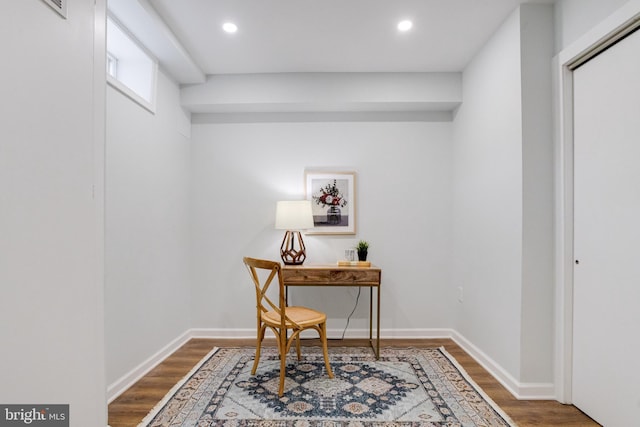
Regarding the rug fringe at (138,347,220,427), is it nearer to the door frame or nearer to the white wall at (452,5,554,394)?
the white wall at (452,5,554,394)

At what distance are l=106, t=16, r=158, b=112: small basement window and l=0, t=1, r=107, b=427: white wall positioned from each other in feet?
2.67

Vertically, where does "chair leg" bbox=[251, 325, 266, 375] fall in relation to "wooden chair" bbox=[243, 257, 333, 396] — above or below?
below

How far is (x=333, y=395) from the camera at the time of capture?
219cm

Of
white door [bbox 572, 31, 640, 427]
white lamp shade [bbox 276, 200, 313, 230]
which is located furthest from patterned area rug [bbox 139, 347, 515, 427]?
white lamp shade [bbox 276, 200, 313, 230]

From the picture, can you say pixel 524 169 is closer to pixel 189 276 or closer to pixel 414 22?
pixel 414 22

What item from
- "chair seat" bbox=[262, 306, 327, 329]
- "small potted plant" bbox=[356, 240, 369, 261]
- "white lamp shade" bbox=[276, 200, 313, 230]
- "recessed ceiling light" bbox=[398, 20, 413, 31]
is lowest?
"chair seat" bbox=[262, 306, 327, 329]

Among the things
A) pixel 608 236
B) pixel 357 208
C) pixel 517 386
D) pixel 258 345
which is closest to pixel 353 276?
pixel 357 208

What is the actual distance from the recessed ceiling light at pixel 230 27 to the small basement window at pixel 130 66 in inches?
26.2

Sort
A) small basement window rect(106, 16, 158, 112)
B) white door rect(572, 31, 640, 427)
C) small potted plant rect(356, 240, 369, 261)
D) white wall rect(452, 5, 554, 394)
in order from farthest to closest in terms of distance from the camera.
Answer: small potted plant rect(356, 240, 369, 261), small basement window rect(106, 16, 158, 112), white wall rect(452, 5, 554, 394), white door rect(572, 31, 640, 427)

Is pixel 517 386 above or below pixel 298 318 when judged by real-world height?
below

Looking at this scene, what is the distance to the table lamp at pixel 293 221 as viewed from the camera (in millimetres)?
3094

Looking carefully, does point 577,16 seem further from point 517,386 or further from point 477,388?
point 477,388

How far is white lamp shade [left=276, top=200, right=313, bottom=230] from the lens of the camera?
309 centimetres

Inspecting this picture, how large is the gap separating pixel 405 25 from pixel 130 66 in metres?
2.13
